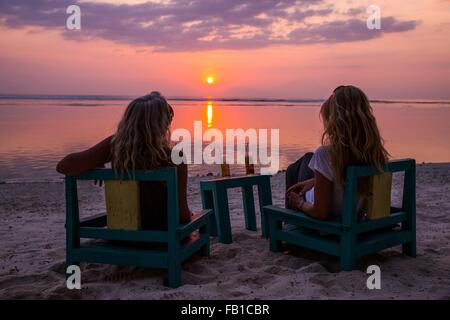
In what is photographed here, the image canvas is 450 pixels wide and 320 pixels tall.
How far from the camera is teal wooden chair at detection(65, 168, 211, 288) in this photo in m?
3.30

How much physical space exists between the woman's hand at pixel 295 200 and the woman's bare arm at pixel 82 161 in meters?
1.72

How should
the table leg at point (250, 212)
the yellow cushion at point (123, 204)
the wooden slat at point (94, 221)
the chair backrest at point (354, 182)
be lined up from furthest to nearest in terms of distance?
1. the table leg at point (250, 212)
2. the wooden slat at point (94, 221)
3. the chair backrest at point (354, 182)
4. the yellow cushion at point (123, 204)

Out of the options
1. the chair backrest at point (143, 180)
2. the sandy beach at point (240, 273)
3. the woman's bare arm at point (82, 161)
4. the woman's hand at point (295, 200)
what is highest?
the woman's bare arm at point (82, 161)

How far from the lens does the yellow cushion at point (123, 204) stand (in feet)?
11.0

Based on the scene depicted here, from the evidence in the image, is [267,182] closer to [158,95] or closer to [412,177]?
[412,177]

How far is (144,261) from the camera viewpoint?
11.4 feet

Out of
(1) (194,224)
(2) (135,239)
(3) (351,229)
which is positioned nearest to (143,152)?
(2) (135,239)

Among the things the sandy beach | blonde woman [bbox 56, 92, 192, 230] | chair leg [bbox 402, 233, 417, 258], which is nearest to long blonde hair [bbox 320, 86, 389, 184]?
the sandy beach

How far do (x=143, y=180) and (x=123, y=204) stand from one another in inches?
10.0

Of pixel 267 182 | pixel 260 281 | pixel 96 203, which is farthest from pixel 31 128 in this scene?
pixel 260 281

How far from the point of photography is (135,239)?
11.4 ft

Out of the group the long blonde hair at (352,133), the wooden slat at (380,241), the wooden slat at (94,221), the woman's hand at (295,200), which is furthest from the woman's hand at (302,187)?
the wooden slat at (94,221)

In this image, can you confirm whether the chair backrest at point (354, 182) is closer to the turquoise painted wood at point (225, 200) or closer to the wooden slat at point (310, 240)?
the wooden slat at point (310, 240)
